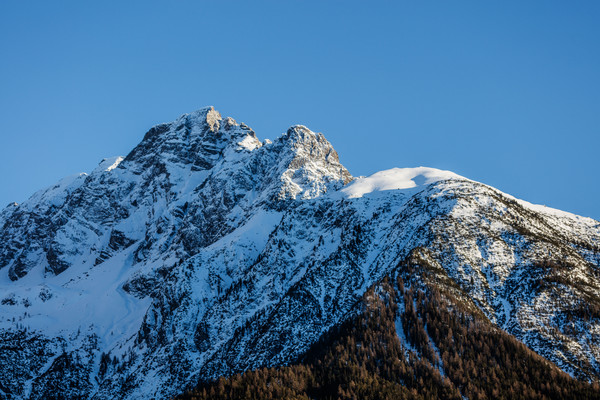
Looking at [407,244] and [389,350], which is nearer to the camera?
Result: [389,350]

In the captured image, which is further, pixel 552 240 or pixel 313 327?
pixel 552 240

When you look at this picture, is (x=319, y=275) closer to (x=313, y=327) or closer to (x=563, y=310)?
(x=313, y=327)

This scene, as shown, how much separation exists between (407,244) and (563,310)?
51654 mm

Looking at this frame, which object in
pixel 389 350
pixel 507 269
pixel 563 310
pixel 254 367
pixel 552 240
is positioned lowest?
pixel 254 367

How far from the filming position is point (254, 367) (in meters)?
174

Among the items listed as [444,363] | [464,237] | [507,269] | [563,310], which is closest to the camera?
[444,363]

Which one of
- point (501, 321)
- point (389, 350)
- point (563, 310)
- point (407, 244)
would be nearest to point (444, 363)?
point (389, 350)

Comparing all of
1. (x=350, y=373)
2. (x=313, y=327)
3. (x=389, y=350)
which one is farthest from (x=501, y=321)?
(x=313, y=327)

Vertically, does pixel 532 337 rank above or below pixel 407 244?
below

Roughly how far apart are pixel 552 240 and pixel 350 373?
297 feet

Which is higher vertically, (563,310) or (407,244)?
(407,244)

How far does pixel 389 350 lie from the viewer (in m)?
150

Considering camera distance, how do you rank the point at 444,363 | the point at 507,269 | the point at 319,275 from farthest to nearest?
the point at 319,275 → the point at 507,269 → the point at 444,363

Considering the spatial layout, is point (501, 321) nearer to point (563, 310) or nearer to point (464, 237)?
point (563, 310)
